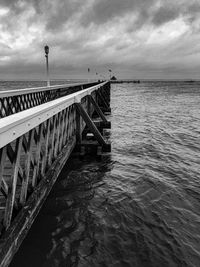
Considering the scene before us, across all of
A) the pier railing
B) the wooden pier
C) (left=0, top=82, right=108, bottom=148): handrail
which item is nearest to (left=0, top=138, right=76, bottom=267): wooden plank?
the wooden pier

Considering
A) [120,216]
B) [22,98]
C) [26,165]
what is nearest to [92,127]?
[120,216]

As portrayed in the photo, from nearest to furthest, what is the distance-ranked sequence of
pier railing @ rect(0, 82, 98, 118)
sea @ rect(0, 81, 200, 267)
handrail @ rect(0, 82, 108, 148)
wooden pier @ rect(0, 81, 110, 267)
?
handrail @ rect(0, 82, 108, 148) → wooden pier @ rect(0, 81, 110, 267) → sea @ rect(0, 81, 200, 267) → pier railing @ rect(0, 82, 98, 118)

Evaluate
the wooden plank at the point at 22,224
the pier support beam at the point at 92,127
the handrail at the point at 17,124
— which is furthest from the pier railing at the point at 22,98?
the handrail at the point at 17,124

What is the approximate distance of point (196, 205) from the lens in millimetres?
Answer: 5734

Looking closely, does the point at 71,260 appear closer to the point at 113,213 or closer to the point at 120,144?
the point at 113,213

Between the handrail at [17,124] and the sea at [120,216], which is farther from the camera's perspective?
the sea at [120,216]

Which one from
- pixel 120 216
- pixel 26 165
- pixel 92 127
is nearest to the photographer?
pixel 26 165

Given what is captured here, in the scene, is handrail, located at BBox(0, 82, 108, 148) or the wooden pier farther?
the wooden pier

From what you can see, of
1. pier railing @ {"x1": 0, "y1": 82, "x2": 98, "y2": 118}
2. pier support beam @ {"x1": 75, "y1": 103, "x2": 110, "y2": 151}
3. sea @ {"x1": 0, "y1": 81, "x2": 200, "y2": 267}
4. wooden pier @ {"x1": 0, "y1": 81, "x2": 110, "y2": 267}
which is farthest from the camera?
pier railing @ {"x1": 0, "y1": 82, "x2": 98, "y2": 118}

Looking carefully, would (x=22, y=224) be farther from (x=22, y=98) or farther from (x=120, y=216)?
(x=22, y=98)

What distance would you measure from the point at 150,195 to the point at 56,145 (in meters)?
2.83

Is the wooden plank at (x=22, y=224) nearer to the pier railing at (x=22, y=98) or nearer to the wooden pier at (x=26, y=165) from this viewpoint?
the wooden pier at (x=26, y=165)

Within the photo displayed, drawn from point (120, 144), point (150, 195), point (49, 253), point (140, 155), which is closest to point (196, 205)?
point (150, 195)

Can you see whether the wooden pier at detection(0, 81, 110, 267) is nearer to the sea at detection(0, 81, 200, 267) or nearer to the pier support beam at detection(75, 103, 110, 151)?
the pier support beam at detection(75, 103, 110, 151)
